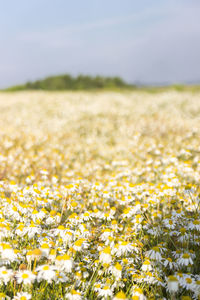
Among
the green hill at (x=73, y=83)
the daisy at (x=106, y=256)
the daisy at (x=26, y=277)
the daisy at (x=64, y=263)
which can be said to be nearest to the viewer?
the daisy at (x=26, y=277)

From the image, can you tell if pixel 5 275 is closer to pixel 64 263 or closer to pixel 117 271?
pixel 64 263

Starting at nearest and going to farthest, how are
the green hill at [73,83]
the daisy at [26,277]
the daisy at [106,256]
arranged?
the daisy at [26,277]
the daisy at [106,256]
the green hill at [73,83]

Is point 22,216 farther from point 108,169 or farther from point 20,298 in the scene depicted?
point 108,169

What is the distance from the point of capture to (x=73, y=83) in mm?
38969

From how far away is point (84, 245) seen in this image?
2.95m

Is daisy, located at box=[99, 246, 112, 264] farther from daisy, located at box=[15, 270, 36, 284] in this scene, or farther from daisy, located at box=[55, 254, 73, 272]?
daisy, located at box=[15, 270, 36, 284]

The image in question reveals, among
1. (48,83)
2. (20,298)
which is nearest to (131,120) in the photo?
(20,298)

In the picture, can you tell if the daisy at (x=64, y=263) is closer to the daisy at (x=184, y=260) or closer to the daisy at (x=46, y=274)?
the daisy at (x=46, y=274)

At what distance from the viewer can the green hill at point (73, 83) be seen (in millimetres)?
37938

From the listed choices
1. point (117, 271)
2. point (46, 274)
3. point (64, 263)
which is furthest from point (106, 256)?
point (46, 274)

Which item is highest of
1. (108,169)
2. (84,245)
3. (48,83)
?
(48,83)

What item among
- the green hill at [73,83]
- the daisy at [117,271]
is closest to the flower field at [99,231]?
the daisy at [117,271]

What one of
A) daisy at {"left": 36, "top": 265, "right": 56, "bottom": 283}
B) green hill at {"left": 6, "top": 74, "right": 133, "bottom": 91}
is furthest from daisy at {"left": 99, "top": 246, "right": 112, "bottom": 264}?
green hill at {"left": 6, "top": 74, "right": 133, "bottom": 91}

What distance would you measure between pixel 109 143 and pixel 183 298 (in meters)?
8.92
